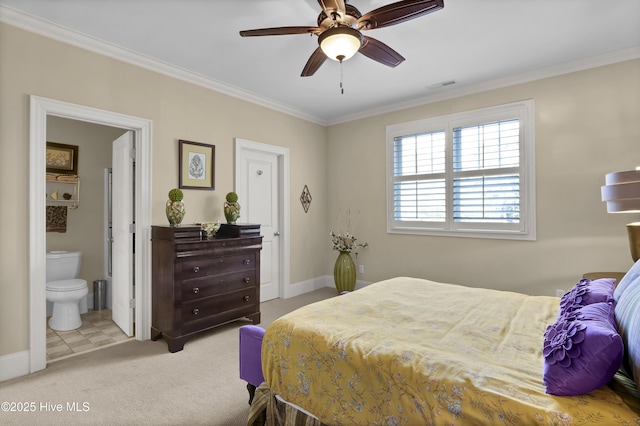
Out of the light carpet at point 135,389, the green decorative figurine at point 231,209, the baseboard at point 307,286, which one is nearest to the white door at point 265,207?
the baseboard at point 307,286

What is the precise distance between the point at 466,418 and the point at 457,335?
0.54 metres

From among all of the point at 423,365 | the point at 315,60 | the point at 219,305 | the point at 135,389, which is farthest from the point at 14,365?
the point at 315,60

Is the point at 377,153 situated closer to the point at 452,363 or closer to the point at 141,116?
the point at 141,116

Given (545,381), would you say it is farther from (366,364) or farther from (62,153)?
(62,153)

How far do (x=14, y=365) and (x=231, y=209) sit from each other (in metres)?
2.19

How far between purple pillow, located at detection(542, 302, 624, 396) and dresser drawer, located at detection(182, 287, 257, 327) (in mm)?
2867

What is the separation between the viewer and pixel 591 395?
1.09 meters

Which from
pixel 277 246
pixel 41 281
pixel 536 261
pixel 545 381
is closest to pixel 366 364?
pixel 545 381

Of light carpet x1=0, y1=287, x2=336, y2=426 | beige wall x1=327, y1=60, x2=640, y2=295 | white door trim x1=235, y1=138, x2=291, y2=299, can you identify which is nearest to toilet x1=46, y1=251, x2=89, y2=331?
light carpet x1=0, y1=287, x2=336, y2=426

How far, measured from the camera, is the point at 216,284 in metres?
3.36

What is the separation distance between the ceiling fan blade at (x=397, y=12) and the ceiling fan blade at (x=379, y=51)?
0.14 metres

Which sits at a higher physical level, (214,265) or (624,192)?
(624,192)

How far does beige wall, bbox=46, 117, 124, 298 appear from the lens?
4227 millimetres

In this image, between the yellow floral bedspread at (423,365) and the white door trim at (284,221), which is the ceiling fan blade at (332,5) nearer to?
the yellow floral bedspread at (423,365)
